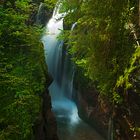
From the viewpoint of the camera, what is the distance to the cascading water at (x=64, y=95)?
53.6 feet

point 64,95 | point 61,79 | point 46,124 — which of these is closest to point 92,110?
point 64,95

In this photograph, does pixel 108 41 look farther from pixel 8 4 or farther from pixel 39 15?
pixel 39 15

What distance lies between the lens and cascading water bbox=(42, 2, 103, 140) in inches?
643

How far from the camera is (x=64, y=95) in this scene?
23.0m

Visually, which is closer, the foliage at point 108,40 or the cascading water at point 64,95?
the foliage at point 108,40

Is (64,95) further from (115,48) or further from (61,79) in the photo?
(115,48)

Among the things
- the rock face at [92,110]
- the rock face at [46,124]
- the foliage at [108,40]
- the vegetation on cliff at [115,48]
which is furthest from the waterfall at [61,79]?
the foliage at [108,40]

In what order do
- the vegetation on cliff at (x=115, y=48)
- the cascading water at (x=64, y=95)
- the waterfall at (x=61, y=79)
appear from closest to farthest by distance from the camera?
the vegetation on cliff at (x=115, y=48)
the cascading water at (x=64, y=95)
the waterfall at (x=61, y=79)

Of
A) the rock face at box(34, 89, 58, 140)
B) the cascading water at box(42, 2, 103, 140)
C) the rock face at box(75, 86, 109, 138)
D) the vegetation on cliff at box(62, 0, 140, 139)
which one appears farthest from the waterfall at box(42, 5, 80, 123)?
the vegetation on cliff at box(62, 0, 140, 139)

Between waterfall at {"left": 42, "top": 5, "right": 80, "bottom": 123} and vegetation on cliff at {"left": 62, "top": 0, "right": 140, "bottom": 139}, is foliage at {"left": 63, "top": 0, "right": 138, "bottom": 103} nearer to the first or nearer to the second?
vegetation on cliff at {"left": 62, "top": 0, "right": 140, "bottom": 139}

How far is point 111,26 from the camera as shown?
27.2 ft

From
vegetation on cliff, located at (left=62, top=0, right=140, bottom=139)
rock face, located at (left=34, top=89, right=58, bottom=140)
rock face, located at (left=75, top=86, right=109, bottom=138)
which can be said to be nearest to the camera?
vegetation on cliff, located at (left=62, top=0, right=140, bottom=139)

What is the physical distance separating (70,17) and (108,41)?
1.83 meters

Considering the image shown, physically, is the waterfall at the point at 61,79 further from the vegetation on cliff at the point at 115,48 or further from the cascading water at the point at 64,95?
the vegetation on cliff at the point at 115,48
